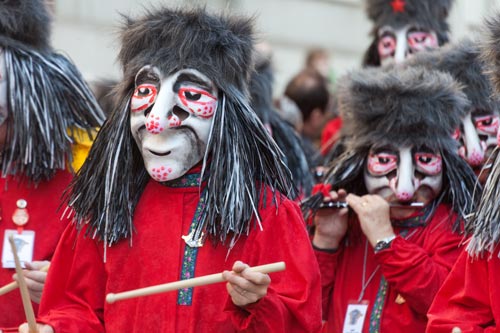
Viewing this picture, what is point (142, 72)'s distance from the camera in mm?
3912

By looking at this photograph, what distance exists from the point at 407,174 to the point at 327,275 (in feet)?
1.77

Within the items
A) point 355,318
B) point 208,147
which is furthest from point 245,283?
point 355,318

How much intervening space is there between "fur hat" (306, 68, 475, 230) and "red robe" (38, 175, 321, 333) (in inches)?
35.7

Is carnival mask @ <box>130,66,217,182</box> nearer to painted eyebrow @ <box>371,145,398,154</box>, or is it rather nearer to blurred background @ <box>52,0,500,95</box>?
painted eyebrow @ <box>371,145,398,154</box>

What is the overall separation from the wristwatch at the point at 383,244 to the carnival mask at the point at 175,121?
36.1 inches

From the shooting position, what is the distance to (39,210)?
14.8 ft

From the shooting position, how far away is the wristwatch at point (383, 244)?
14.4ft

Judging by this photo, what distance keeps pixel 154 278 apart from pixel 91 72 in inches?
278

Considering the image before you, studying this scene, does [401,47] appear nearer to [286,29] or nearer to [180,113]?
[180,113]

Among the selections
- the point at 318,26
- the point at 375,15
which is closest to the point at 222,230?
the point at 375,15

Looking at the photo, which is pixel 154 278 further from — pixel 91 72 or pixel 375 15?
pixel 91 72

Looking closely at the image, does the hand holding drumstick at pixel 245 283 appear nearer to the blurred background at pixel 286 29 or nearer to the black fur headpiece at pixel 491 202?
the black fur headpiece at pixel 491 202

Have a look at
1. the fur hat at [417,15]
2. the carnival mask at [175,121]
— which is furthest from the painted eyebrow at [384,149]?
the fur hat at [417,15]

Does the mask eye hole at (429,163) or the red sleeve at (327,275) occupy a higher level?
the mask eye hole at (429,163)
